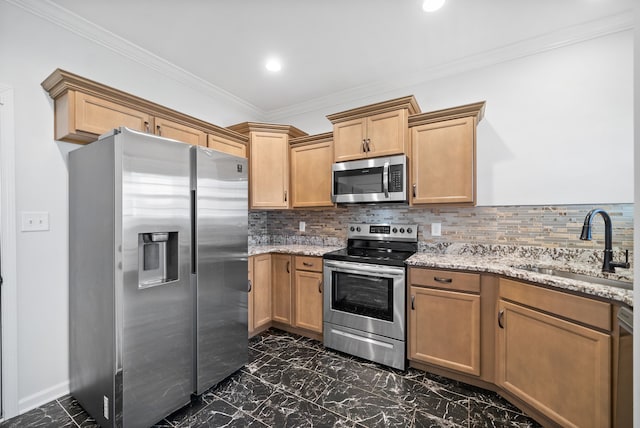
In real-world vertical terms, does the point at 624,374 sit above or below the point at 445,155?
below

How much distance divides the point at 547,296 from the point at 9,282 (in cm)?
326

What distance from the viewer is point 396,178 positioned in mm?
2404

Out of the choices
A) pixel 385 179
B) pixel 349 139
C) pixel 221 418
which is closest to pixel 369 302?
pixel 385 179

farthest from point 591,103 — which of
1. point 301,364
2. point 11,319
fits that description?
point 11,319

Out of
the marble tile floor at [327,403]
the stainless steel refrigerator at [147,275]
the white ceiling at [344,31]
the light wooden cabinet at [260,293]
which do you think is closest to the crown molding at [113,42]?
the white ceiling at [344,31]

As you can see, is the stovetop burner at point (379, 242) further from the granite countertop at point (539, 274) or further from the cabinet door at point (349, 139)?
the cabinet door at point (349, 139)

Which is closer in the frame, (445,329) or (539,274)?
(539,274)

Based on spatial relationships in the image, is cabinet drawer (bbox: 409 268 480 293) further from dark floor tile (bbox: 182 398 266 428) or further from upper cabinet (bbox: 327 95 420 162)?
dark floor tile (bbox: 182 398 266 428)

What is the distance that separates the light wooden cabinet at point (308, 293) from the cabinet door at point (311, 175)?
2.21 feet

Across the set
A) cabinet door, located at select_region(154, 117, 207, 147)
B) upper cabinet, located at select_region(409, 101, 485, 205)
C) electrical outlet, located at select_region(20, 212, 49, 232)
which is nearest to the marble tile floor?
electrical outlet, located at select_region(20, 212, 49, 232)

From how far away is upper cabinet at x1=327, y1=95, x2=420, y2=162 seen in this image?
239 cm

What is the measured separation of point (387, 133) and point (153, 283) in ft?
7.20

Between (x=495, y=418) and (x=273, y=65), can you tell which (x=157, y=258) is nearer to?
(x=273, y=65)

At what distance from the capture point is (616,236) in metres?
1.93
